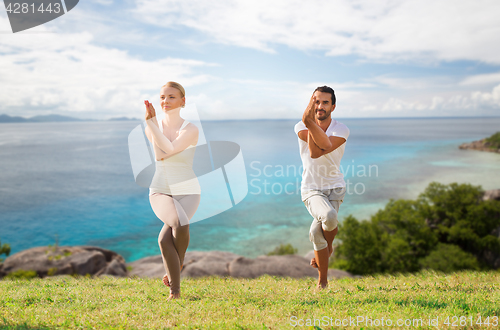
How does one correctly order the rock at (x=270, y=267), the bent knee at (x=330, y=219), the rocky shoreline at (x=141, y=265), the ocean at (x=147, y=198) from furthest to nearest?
the ocean at (x=147, y=198)
the rocky shoreline at (x=141, y=265)
the rock at (x=270, y=267)
the bent knee at (x=330, y=219)

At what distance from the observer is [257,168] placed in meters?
103

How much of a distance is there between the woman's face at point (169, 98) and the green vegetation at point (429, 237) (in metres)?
33.0

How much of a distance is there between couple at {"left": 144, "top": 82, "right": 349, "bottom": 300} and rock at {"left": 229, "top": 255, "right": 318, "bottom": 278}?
13538 mm

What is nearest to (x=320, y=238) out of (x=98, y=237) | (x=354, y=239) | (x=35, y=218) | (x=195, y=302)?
(x=195, y=302)

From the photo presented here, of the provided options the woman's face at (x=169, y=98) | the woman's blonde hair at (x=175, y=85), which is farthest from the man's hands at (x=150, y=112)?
the woman's blonde hair at (x=175, y=85)

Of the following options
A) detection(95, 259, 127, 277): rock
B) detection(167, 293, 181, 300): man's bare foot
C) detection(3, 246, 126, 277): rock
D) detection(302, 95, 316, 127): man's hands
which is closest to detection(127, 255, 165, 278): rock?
detection(95, 259, 127, 277): rock

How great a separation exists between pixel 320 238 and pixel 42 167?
118 metres

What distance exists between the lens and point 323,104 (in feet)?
18.5

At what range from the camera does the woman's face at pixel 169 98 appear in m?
5.41

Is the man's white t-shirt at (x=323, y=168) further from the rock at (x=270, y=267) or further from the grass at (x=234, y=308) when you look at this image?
the rock at (x=270, y=267)

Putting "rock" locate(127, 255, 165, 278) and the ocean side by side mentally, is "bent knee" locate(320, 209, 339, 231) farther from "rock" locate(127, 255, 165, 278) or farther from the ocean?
the ocean

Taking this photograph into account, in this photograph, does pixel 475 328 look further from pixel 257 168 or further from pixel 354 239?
pixel 257 168

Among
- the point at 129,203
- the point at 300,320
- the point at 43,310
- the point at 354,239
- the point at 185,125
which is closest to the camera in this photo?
the point at 300,320

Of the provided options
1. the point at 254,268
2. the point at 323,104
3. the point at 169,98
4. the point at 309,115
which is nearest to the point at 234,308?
the point at 309,115
